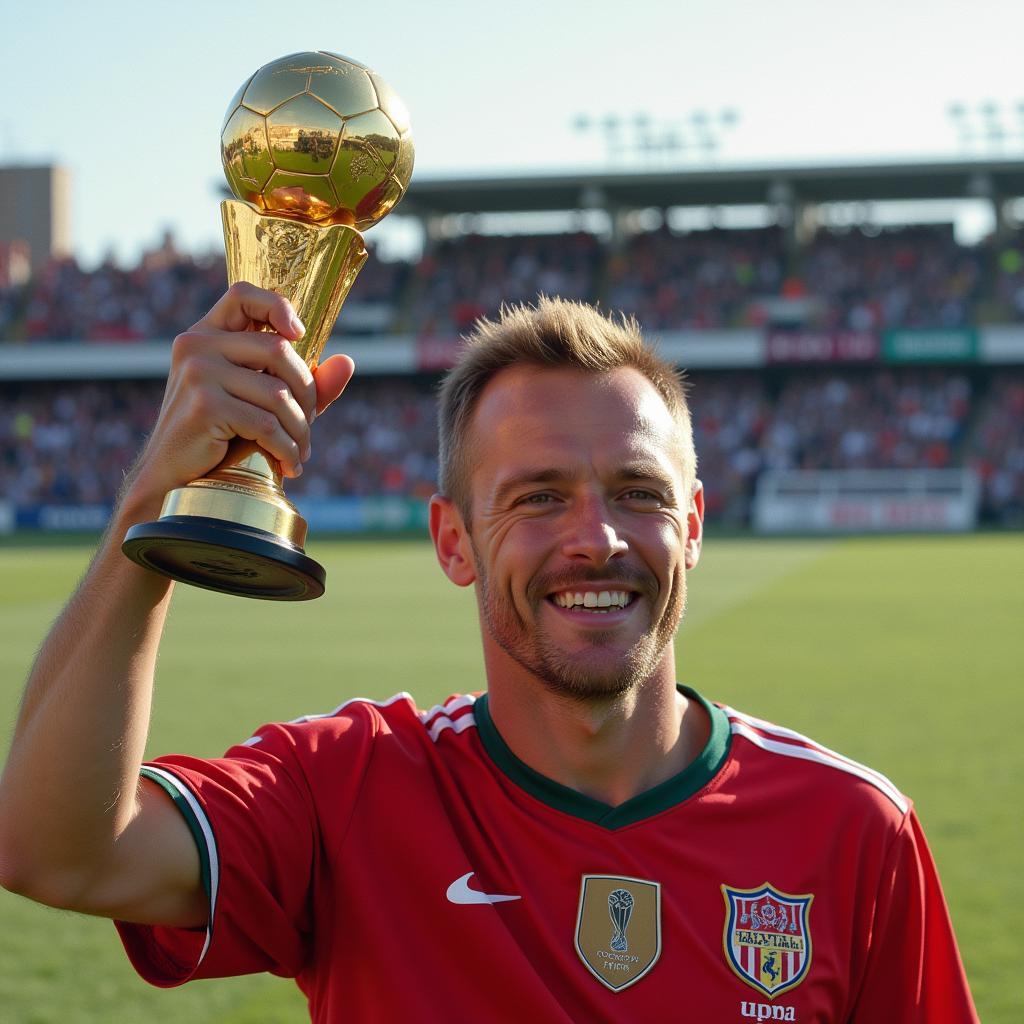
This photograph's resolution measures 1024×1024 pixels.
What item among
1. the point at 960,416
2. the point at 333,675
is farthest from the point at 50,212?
the point at 333,675

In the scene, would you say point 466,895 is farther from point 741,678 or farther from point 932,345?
point 932,345

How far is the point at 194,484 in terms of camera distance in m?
1.75

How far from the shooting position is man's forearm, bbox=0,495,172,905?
1.72 metres

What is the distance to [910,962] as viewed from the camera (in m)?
2.04

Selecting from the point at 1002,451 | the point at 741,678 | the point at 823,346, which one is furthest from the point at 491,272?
the point at 741,678

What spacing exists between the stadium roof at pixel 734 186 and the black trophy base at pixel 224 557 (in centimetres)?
3357

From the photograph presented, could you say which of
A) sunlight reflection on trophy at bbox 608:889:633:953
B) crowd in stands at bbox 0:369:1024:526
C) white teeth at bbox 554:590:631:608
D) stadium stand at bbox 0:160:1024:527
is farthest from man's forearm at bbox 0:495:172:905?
stadium stand at bbox 0:160:1024:527

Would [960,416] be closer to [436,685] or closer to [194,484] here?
[436,685]

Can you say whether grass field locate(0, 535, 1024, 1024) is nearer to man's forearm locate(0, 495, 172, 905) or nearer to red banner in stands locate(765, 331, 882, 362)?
man's forearm locate(0, 495, 172, 905)

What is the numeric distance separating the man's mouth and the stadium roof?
33395 millimetres

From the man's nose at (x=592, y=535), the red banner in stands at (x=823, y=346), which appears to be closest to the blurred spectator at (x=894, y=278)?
the red banner in stands at (x=823, y=346)

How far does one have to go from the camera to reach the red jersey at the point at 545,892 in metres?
1.96

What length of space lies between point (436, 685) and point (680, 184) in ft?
93.8

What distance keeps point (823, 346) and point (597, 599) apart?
32888 mm
